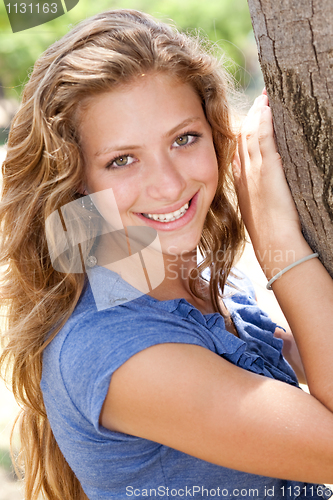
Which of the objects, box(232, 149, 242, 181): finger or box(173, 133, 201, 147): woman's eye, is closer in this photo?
box(173, 133, 201, 147): woman's eye

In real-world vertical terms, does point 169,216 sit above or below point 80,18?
below

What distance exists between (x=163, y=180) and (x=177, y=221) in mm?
165

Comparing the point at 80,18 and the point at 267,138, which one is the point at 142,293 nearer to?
the point at 267,138

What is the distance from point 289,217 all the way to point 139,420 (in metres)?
0.69

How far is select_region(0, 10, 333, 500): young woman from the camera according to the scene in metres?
1.14

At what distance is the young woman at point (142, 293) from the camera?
3.74 ft

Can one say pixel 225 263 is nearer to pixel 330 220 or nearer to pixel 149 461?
pixel 330 220

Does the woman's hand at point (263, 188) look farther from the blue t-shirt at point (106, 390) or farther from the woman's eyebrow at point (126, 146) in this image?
the blue t-shirt at point (106, 390)

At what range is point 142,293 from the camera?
143 cm

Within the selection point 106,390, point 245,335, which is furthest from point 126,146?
point 245,335

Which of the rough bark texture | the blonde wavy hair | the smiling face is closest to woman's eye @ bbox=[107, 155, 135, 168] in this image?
the smiling face

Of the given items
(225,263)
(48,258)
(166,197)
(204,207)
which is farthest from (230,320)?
(48,258)

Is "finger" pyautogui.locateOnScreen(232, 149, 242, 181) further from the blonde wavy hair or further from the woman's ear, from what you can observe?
the woman's ear

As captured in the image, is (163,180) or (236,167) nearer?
(163,180)
